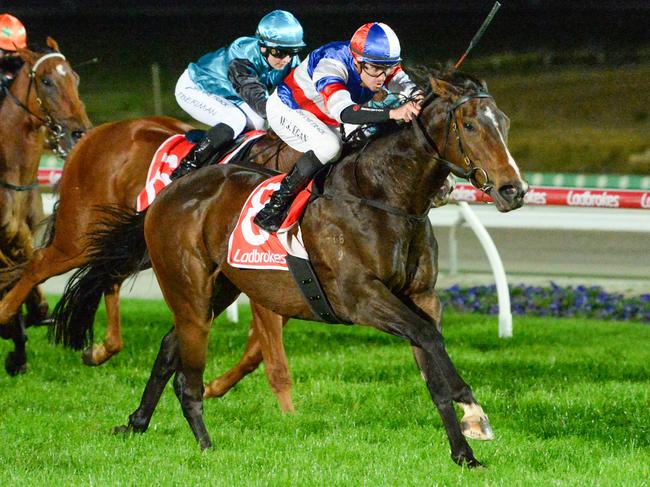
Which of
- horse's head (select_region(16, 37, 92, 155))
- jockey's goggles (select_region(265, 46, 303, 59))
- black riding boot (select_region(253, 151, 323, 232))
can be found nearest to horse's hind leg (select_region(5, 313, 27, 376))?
horse's head (select_region(16, 37, 92, 155))

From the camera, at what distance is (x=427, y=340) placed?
468cm

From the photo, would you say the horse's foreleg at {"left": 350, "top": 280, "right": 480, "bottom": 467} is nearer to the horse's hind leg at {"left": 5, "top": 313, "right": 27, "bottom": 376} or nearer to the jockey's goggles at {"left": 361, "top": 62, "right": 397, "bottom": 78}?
the jockey's goggles at {"left": 361, "top": 62, "right": 397, "bottom": 78}

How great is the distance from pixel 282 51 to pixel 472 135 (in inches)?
83.3

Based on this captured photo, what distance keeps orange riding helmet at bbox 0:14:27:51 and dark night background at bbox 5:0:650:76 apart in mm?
11365

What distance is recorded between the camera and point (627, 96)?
18.4 meters

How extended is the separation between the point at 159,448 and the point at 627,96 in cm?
1453

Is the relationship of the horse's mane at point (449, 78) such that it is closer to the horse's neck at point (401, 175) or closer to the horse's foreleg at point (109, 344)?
the horse's neck at point (401, 175)

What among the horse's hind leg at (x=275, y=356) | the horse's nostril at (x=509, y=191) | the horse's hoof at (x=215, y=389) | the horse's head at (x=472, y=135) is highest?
the horse's head at (x=472, y=135)

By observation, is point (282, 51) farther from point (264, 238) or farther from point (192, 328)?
point (192, 328)

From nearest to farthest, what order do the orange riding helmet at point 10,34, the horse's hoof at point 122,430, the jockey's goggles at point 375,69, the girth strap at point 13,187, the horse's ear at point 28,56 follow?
the jockey's goggles at point 375,69 < the horse's hoof at point 122,430 < the girth strap at point 13,187 < the horse's ear at point 28,56 < the orange riding helmet at point 10,34

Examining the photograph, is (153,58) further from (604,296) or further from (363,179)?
(363,179)

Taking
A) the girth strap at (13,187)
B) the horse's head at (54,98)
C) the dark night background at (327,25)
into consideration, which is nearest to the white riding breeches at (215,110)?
the horse's head at (54,98)

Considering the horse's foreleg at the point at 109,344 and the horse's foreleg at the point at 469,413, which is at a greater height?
the horse's foreleg at the point at 469,413

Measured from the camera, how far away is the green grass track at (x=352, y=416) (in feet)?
15.5
